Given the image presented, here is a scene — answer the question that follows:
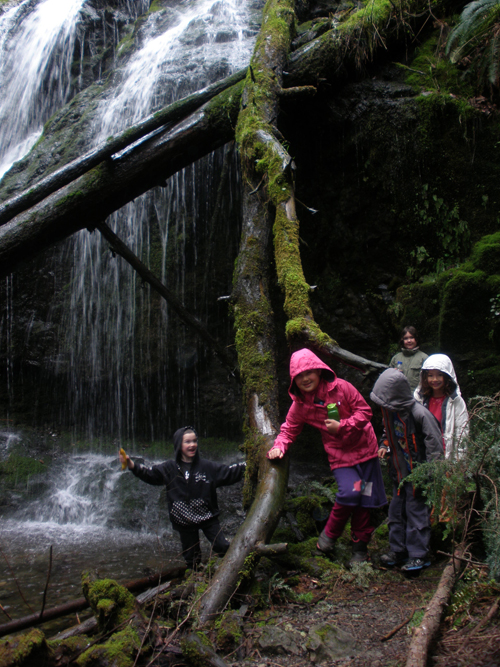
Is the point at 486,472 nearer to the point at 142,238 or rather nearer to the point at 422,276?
the point at 422,276

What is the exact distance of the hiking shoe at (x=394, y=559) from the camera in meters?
3.62

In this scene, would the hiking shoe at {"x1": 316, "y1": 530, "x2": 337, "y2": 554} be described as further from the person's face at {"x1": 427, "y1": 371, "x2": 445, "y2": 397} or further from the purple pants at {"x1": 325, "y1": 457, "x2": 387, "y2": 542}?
the person's face at {"x1": 427, "y1": 371, "x2": 445, "y2": 397}

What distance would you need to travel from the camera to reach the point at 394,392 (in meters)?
3.49

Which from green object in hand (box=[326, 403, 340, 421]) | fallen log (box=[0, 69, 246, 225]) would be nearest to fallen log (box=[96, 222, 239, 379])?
fallen log (box=[0, 69, 246, 225])

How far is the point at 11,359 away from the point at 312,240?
21.3 ft

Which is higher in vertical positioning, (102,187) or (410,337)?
(102,187)

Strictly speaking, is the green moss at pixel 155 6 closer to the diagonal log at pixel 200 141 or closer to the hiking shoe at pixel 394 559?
the diagonal log at pixel 200 141

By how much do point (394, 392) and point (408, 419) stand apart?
29 cm

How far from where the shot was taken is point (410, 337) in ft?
16.0

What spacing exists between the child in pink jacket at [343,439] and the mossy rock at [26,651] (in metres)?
1.89

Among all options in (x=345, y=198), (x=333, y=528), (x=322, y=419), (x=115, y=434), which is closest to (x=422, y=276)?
(x=345, y=198)

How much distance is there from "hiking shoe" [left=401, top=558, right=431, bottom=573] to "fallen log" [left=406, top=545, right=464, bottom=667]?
90 cm

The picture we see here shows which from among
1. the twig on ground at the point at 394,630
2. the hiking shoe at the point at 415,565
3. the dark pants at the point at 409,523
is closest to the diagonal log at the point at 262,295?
the twig on ground at the point at 394,630

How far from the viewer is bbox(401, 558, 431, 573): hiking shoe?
3.40 m
